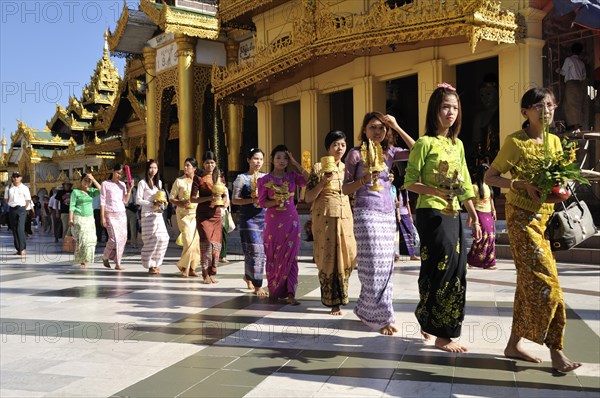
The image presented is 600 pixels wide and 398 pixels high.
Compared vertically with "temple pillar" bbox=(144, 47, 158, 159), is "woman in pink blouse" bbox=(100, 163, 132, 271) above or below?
below

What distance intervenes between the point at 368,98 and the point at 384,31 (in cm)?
299

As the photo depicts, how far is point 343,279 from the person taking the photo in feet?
18.3

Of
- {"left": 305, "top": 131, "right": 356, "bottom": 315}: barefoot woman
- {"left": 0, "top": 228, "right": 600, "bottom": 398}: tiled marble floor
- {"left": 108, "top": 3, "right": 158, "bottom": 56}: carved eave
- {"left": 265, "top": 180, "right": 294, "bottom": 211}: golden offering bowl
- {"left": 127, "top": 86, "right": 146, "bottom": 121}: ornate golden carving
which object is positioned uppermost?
{"left": 108, "top": 3, "right": 158, "bottom": 56}: carved eave

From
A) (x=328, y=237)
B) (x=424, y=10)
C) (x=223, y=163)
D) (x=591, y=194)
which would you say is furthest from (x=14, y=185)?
(x=591, y=194)

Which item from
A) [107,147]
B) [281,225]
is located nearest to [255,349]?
[281,225]

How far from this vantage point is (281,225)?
21.1ft

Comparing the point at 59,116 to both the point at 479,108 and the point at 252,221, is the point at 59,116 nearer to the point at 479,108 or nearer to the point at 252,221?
the point at 479,108

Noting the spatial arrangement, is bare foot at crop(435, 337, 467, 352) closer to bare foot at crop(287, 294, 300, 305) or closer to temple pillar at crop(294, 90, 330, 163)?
bare foot at crop(287, 294, 300, 305)

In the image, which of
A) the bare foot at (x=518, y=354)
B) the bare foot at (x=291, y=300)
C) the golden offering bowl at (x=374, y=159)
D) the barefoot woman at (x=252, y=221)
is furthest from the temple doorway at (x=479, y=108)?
the bare foot at (x=518, y=354)

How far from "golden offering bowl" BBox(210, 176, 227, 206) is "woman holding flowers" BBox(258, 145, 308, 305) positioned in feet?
5.33

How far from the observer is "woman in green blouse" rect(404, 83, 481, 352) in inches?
161

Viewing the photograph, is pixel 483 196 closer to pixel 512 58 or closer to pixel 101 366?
pixel 512 58

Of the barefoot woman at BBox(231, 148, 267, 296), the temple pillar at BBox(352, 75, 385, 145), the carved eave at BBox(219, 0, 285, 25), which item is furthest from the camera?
the carved eave at BBox(219, 0, 285, 25)

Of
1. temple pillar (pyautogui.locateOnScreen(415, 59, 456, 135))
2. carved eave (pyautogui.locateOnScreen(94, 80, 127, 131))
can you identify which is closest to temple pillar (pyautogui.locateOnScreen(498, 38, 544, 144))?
temple pillar (pyautogui.locateOnScreen(415, 59, 456, 135))
